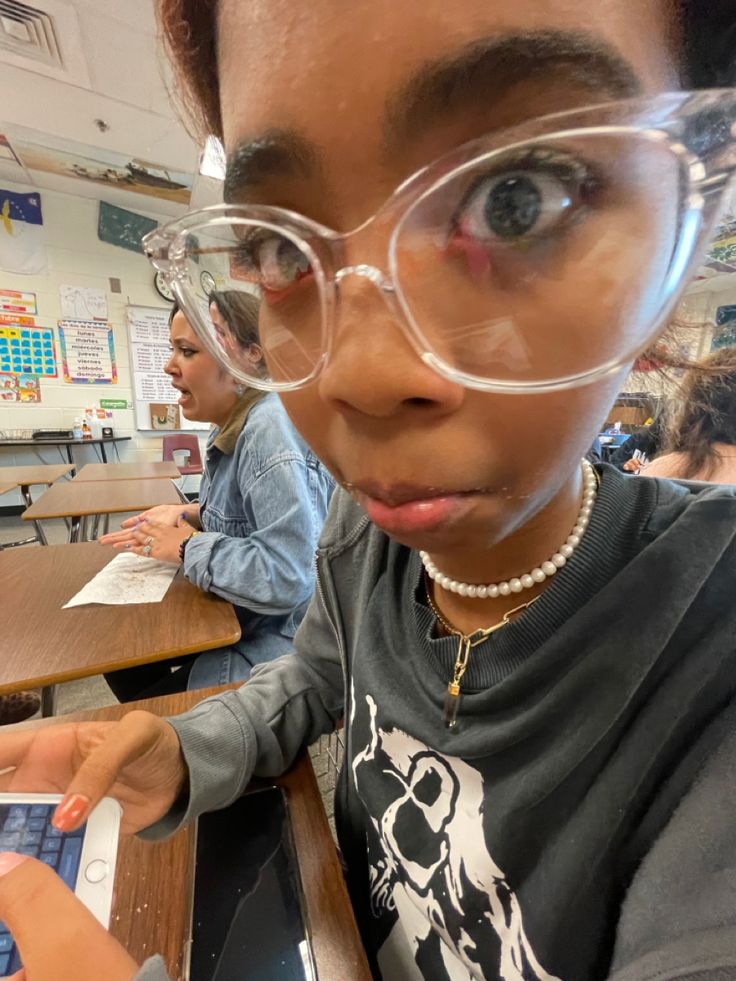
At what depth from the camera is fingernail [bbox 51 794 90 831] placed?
1.17 ft

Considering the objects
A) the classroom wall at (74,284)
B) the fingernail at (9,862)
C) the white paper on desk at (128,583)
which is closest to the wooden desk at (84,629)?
the white paper on desk at (128,583)

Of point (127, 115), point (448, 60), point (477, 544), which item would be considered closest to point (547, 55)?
point (448, 60)

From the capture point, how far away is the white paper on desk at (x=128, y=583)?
111cm

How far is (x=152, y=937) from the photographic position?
17.6 inches

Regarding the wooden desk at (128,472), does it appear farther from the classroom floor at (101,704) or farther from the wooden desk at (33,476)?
the classroom floor at (101,704)

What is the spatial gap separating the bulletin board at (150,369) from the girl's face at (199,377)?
Answer: 12.0ft

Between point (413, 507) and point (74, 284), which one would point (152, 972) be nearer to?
point (413, 507)

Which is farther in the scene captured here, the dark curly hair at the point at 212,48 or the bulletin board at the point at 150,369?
the bulletin board at the point at 150,369

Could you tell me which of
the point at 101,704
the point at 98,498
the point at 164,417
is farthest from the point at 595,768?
the point at 164,417

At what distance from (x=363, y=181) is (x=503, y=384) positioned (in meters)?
0.15

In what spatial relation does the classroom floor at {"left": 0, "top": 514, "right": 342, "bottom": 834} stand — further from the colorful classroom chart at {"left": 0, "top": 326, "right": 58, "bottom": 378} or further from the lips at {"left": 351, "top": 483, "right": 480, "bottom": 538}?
the colorful classroom chart at {"left": 0, "top": 326, "right": 58, "bottom": 378}

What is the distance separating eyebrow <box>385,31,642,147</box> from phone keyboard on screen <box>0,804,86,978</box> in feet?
2.20

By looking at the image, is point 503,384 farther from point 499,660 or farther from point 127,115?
point 127,115

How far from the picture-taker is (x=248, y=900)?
490 mm
